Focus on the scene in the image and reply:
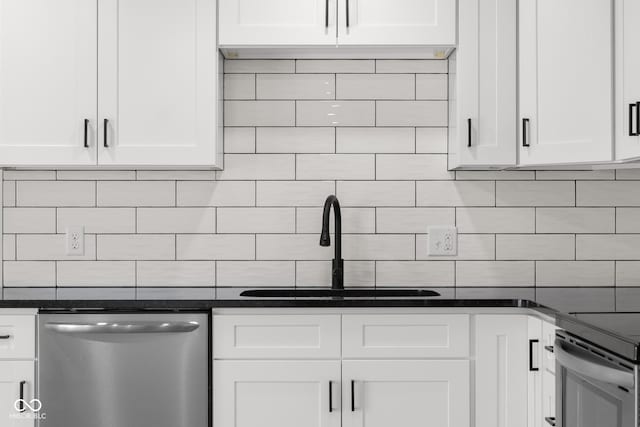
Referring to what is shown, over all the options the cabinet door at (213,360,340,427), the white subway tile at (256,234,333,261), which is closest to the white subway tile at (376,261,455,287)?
the white subway tile at (256,234,333,261)

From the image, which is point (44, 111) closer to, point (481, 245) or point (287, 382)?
point (287, 382)

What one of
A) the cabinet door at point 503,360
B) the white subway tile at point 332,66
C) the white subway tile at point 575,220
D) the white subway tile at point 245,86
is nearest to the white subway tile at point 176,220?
the white subway tile at point 245,86

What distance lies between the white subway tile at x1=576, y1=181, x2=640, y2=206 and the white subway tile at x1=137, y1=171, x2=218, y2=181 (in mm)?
1526

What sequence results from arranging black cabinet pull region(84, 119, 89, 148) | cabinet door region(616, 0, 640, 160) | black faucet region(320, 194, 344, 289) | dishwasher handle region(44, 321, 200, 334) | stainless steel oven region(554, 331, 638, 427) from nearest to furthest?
stainless steel oven region(554, 331, 638, 427) < cabinet door region(616, 0, 640, 160) < dishwasher handle region(44, 321, 200, 334) < black cabinet pull region(84, 119, 89, 148) < black faucet region(320, 194, 344, 289)

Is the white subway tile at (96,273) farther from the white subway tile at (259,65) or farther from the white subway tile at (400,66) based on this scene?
the white subway tile at (400,66)

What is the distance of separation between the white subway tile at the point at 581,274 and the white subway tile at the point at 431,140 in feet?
2.13

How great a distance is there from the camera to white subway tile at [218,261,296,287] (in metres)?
2.98

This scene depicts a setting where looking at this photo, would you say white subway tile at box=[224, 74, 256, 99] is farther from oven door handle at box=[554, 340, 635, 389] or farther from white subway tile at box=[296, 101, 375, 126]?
oven door handle at box=[554, 340, 635, 389]

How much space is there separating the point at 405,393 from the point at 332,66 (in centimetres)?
134

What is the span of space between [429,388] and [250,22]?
1470 mm

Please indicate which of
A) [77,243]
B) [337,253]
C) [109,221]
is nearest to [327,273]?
[337,253]

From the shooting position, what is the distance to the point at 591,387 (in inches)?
74.0

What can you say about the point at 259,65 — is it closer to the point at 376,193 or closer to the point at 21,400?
the point at 376,193

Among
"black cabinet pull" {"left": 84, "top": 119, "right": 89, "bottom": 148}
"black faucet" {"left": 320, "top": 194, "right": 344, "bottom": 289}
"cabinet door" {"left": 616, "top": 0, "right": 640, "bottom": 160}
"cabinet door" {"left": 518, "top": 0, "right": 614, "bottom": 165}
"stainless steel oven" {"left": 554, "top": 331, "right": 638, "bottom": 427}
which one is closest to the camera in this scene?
"stainless steel oven" {"left": 554, "top": 331, "right": 638, "bottom": 427}
